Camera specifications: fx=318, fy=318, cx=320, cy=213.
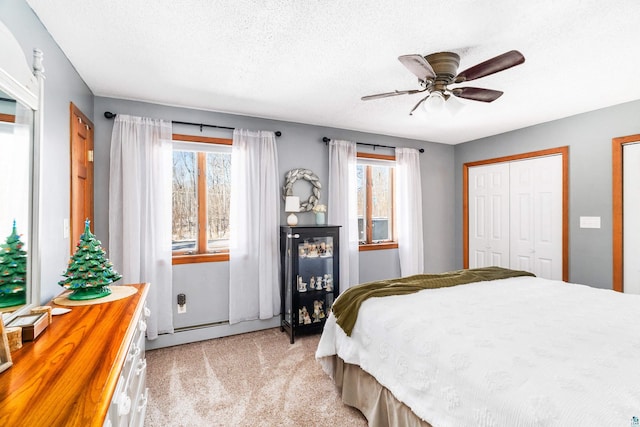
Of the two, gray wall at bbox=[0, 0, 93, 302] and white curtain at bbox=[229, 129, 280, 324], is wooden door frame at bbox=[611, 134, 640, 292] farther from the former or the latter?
gray wall at bbox=[0, 0, 93, 302]

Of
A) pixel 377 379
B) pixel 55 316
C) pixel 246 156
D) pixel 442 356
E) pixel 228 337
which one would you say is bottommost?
pixel 228 337

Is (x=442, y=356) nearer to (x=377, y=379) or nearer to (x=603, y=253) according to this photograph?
(x=377, y=379)

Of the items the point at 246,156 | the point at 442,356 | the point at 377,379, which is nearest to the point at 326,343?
the point at 377,379

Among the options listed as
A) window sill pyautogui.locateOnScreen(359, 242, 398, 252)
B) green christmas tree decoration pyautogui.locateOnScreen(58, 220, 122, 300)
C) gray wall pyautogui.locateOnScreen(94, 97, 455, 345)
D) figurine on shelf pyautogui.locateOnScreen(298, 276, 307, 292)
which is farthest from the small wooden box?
window sill pyautogui.locateOnScreen(359, 242, 398, 252)

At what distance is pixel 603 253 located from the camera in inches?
132

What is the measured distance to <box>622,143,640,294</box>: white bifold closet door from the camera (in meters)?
3.12

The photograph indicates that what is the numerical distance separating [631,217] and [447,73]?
261 cm

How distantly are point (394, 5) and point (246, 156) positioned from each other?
225cm

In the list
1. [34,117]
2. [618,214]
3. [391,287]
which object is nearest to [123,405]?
[34,117]

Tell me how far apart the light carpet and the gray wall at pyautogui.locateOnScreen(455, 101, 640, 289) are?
3.08m

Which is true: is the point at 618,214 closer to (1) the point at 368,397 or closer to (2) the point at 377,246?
(2) the point at 377,246

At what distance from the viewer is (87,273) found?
1.73 meters

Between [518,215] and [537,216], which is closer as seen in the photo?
[537,216]

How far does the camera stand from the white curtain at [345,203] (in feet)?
13.0
